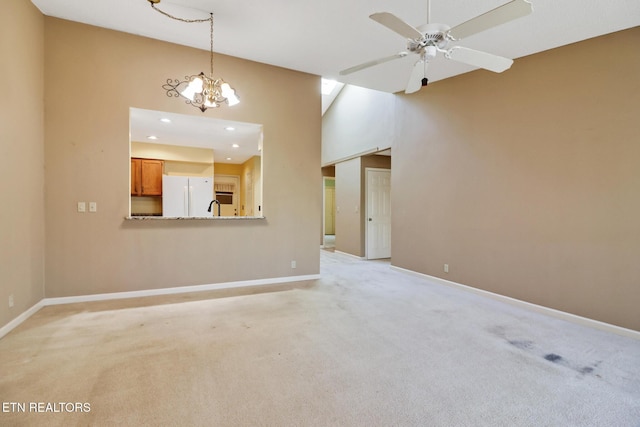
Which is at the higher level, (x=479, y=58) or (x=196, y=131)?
(x=196, y=131)

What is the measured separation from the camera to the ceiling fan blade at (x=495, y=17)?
159 cm

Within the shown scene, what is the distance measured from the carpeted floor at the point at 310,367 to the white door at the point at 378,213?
123 inches

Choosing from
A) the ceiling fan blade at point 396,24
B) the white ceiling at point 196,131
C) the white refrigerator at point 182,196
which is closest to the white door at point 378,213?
the white ceiling at point 196,131

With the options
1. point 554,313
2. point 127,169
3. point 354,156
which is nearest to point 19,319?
point 127,169

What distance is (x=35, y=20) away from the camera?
10.0 ft

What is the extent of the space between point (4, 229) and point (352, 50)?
13.0 feet

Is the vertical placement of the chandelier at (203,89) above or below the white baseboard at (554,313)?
above

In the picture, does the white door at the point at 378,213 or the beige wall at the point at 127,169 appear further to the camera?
the white door at the point at 378,213

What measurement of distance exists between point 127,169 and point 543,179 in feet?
15.7

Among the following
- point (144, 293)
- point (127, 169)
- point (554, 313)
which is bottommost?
point (554, 313)

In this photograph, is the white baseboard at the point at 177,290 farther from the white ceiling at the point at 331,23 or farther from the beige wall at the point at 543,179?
the white ceiling at the point at 331,23

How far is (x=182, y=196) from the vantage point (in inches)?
233

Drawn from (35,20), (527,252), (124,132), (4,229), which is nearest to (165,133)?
(124,132)

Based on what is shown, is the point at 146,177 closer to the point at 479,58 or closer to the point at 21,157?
the point at 21,157
